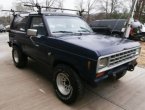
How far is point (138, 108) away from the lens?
3.58m

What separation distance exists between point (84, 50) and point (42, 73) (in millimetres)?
2625

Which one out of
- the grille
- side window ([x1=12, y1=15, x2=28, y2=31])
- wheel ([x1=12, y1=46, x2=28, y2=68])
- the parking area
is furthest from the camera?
wheel ([x1=12, y1=46, x2=28, y2=68])

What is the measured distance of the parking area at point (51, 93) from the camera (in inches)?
139

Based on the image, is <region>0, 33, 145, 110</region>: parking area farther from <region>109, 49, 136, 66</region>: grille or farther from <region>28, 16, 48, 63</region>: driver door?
<region>109, 49, 136, 66</region>: grille

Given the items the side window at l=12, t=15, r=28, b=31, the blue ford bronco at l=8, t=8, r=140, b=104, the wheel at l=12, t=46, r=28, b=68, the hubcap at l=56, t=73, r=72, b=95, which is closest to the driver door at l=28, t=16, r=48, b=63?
the blue ford bronco at l=8, t=8, r=140, b=104

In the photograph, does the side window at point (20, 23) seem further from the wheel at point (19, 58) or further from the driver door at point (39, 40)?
the wheel at point (19, 58)

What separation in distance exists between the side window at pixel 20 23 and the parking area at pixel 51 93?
4.48 feet

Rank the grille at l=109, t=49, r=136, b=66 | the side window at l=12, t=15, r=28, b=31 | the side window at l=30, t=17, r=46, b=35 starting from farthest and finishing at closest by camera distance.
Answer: the side window at l=12, t=15, r=28, b=31 < the side window at l=30, t=17, r=46, b=35 < the grille at l=109, t=49, r=136, b=66

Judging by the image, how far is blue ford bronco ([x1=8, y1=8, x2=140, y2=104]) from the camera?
3.02 metres

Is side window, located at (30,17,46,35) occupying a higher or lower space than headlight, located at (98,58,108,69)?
higher

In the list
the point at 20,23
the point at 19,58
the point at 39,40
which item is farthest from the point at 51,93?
the point at 20,23

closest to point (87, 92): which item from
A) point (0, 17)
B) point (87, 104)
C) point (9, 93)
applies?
point (87, 104)

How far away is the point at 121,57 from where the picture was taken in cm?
349

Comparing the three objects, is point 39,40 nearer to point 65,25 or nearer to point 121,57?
point 65,25
